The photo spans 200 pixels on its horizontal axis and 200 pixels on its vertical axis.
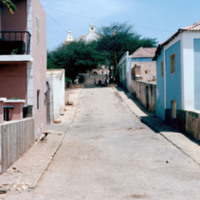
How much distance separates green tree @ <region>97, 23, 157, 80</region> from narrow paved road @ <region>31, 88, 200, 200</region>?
1308 inches

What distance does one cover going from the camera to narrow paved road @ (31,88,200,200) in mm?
7551

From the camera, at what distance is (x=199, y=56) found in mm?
Answer: 17719

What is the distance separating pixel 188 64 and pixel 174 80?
213 cm

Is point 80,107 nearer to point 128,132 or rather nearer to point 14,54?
point 128,132

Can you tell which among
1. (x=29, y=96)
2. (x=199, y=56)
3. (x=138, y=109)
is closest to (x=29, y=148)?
(x=29, y=96)

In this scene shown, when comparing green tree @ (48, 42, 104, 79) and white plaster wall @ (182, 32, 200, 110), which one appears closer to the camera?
white plaster wall @ (182, 32, 200, 110)

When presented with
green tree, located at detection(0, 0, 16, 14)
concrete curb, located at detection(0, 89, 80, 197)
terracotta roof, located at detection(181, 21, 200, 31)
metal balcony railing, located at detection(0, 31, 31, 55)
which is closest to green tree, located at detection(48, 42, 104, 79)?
terracotta roof, located at detection(181, 21, 200, 31)

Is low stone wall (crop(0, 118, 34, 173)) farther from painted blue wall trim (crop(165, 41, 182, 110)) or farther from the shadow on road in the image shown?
painted blue wall trim (crop(165, 41, 182, 110))

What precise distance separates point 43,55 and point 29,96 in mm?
3802

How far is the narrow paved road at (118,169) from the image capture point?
7551 mm

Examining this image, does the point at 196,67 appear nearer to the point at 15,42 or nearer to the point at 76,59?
the point at 15,42

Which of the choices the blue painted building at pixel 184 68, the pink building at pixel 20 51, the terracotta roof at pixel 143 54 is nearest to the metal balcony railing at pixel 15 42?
the pink building at pixel 20 51

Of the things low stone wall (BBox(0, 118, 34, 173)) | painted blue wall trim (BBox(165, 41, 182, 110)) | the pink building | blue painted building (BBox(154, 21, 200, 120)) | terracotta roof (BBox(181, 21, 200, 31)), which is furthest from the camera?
painted blue wall trim (BBox(165, 41, 182, 110))

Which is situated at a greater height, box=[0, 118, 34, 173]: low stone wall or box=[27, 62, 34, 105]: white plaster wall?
box=[27, 62, 34, 105]: white plaster wall
